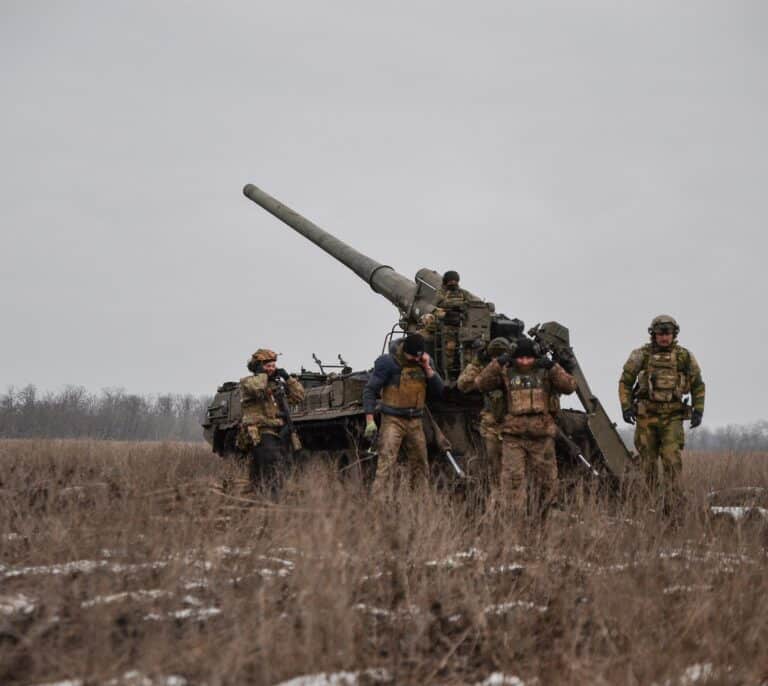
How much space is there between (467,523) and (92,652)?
3.28m

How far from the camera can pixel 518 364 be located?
6844 mm

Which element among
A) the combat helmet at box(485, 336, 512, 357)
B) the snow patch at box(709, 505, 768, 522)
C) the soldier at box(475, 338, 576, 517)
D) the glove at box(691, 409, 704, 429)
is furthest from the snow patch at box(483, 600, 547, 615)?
the combat helmet at box(485, 336, 512, 357)

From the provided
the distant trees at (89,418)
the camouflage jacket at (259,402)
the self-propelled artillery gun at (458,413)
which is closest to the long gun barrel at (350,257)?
the self-propelled artillery gun at (458,413)

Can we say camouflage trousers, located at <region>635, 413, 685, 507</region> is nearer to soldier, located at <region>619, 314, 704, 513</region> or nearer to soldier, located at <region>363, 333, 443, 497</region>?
soldier, located at <region>619, 314, 704, 513</region>

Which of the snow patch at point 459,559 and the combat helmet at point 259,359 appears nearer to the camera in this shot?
the snow patch at point 459,559

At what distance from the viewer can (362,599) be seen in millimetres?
3695

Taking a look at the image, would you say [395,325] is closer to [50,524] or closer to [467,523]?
[467,523]

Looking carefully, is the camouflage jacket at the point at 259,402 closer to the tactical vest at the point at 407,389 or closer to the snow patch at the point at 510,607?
the tactical vest at the point at 407,389

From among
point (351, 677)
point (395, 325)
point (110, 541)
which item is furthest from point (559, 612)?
point (395, 325)

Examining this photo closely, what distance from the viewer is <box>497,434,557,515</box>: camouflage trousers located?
6.68 m

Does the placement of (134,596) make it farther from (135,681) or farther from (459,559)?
(459,559)

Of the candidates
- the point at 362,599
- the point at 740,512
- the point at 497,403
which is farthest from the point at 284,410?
the point at 362,599

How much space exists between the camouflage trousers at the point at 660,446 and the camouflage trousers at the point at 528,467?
4.00 feet

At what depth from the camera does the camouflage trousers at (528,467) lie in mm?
6680
